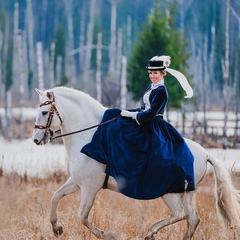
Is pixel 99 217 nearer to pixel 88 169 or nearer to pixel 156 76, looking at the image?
pixel 88 169

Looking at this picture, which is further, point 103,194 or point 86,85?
point 86,85

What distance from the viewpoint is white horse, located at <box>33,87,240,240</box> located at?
7.21 metres

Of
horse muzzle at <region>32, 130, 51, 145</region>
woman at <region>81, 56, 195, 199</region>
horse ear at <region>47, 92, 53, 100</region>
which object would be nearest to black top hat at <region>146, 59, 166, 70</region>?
woman at <region>81, 56, 195, 199</region>

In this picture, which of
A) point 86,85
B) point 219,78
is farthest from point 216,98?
point 86,85

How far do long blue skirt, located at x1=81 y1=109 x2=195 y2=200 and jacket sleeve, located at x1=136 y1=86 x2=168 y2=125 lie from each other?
14 centimetres

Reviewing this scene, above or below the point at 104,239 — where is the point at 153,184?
above

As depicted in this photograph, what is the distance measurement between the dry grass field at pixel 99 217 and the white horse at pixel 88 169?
21 cm

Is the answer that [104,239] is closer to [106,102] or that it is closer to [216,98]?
[106,102]

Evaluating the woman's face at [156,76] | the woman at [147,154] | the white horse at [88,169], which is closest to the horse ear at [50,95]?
the white horse at [88,169]

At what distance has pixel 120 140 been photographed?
23.5 feet

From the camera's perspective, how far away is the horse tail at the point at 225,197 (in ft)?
24.4

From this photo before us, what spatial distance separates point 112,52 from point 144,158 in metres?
23.5

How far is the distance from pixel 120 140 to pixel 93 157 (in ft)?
1.02

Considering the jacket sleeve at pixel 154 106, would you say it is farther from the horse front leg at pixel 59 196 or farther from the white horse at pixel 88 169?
the horse front leg at pixel 59 196
